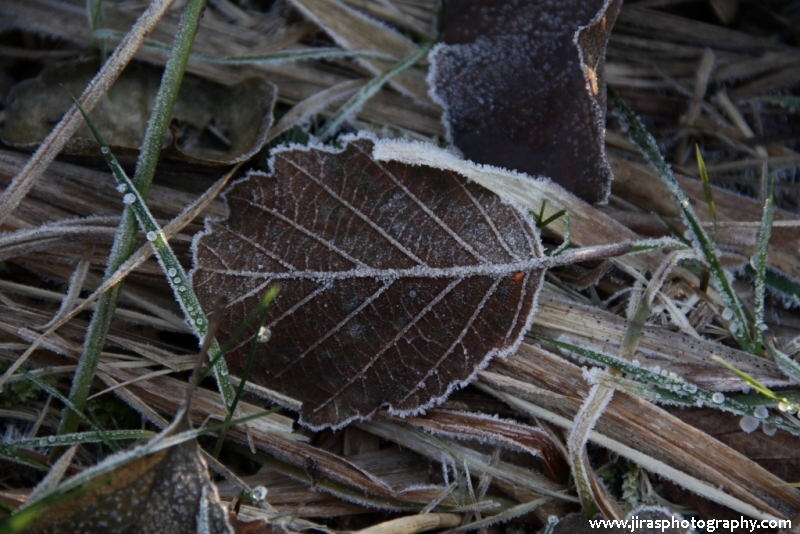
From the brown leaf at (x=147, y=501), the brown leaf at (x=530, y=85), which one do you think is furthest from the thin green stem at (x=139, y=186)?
the brown leaf at (x=530, y=85)

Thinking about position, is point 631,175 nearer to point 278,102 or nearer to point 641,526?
point 641,526

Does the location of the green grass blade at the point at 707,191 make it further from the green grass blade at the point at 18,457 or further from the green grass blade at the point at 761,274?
the green grass blade at the point at 18,457

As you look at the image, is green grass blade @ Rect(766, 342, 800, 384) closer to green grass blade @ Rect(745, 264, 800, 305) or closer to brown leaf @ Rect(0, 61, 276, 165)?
green grass blade @ Rect(745, 264, 800, 305)

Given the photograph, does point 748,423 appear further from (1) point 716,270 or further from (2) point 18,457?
(2) point 18,457

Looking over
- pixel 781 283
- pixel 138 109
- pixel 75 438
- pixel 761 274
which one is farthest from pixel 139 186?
pixel 781 283

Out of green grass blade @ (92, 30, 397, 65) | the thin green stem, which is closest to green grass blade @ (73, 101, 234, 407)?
the thin green stem

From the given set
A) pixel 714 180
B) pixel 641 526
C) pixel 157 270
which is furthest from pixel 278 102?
pixel 641 526
